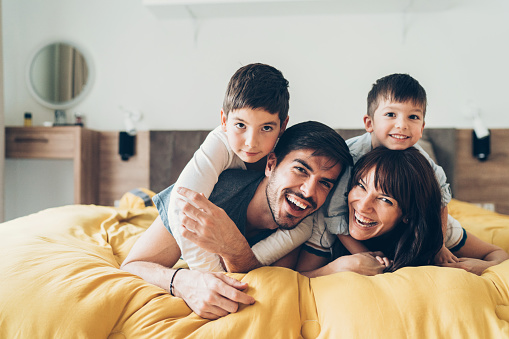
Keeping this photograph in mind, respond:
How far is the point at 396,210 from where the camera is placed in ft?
3.44

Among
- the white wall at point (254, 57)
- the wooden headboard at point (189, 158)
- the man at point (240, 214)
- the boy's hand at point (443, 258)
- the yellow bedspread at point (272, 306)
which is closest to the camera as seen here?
the yellow bedspread at point (272, 306)

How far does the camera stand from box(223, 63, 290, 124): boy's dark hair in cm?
111

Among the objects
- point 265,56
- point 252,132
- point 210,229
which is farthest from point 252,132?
point 265,56

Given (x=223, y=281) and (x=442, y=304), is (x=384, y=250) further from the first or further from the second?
(x=223, y=281)

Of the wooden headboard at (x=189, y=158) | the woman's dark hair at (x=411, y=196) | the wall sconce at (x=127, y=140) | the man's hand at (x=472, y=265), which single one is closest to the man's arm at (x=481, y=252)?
the man's hand at (x=472, y=265)

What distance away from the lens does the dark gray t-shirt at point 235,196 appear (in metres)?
1.16

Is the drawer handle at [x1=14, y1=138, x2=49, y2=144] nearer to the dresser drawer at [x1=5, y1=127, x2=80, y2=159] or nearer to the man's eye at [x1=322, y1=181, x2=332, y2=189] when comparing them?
the dresser drawer at [x1=5, y1=127, x2=80, y2=159]

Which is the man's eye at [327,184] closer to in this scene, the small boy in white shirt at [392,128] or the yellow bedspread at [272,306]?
the small boy in white shirt at [392,128]

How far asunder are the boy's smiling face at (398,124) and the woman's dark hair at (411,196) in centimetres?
8

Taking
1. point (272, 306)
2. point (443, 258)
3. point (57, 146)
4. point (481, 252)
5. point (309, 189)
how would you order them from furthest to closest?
point (57, 146)
point (481, 252)
point (443, 258)
point (309, 189)
point (272, 306)

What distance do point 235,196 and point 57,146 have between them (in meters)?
2.17

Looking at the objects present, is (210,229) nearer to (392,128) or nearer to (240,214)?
(240,214)

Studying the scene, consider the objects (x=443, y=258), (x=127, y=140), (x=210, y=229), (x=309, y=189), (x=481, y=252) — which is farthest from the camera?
(x=127, y=140)

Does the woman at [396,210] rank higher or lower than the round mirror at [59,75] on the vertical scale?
lower
